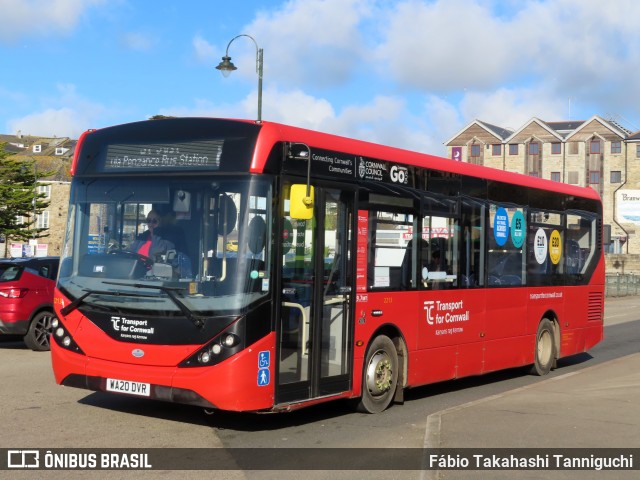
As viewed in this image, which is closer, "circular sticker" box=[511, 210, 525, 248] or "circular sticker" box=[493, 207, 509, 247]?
"circular sticker" box=[493, 207, 509, 247]

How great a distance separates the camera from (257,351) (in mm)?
8242

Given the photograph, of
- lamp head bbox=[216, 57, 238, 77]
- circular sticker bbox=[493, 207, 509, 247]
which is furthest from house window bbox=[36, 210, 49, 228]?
circular sticker bbox=[493, 207, 509, 247]

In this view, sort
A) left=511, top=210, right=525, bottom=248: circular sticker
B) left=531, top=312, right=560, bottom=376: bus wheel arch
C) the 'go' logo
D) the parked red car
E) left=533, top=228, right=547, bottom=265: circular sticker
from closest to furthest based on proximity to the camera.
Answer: the 'go' logo → left=511, top=210, right=525, bottom=248: circular sticker → left=533, top=228, right=547, bottom=265: circular sticker → left=531, top=312, right=560, bottom=376: bus wheel arch → the parked red car

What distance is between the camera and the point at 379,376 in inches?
402

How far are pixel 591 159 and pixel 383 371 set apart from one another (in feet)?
300

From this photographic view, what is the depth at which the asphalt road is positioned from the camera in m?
7.91

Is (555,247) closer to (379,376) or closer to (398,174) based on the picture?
(398,174)

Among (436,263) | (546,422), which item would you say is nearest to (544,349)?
(436,263)

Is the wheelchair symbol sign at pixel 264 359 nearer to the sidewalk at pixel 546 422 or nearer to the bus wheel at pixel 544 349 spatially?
the sidewalk at pixel 546 422

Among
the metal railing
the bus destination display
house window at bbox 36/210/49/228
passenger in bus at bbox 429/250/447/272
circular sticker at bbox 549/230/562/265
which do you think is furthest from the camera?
house window at bbox 36/210/49/228

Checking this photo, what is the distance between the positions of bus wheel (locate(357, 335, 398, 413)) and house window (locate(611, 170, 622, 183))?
90804 millimetres

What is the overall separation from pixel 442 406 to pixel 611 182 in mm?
90091

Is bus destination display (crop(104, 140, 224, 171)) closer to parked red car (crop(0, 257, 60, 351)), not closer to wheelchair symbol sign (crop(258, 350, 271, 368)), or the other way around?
wheelchair symbol sign (crop(258, 350, 271, 368))

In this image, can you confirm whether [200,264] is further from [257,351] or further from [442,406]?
[442,406]
